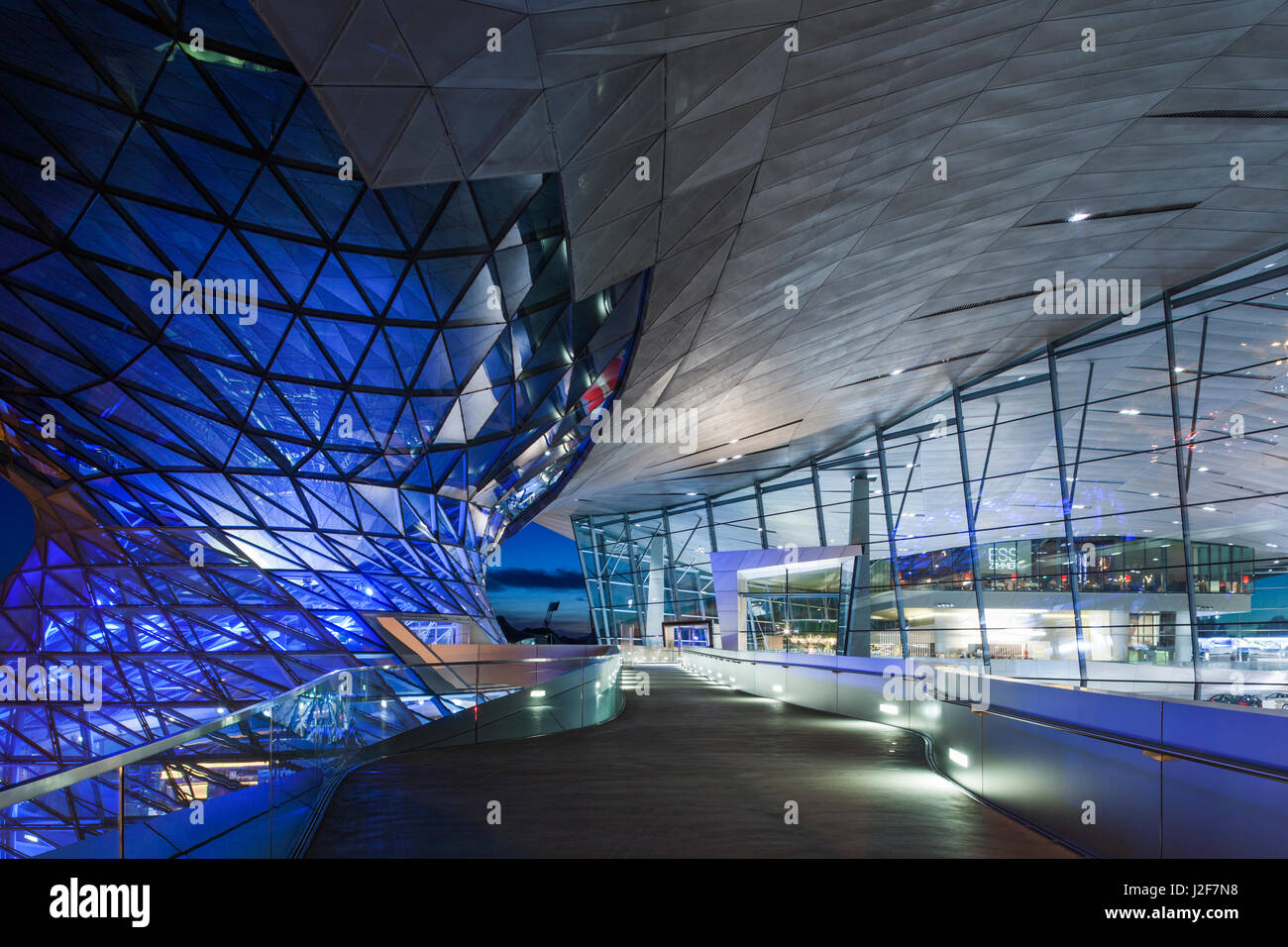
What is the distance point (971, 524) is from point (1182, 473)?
26.9 feet

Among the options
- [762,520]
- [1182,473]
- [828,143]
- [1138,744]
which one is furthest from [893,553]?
[1138,744]

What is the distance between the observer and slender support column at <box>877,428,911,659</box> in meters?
35.8

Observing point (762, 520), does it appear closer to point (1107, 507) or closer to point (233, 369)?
point (1107, 507)

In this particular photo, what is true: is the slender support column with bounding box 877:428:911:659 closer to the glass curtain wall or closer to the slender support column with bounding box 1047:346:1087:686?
the glass curtain wall

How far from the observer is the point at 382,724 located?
10.8 m

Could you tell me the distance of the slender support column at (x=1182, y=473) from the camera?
24.6 m

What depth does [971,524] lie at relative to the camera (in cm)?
3247

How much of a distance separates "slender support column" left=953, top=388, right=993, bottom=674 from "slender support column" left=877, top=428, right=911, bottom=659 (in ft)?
13.1

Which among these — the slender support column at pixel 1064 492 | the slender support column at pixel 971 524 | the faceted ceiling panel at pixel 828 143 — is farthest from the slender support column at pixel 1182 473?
the slender support column at pixel 971 524

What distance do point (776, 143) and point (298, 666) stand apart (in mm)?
20295

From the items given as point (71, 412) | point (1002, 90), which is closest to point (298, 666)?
point (71, 412)

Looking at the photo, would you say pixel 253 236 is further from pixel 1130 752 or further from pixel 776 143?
pixel 1130 752
